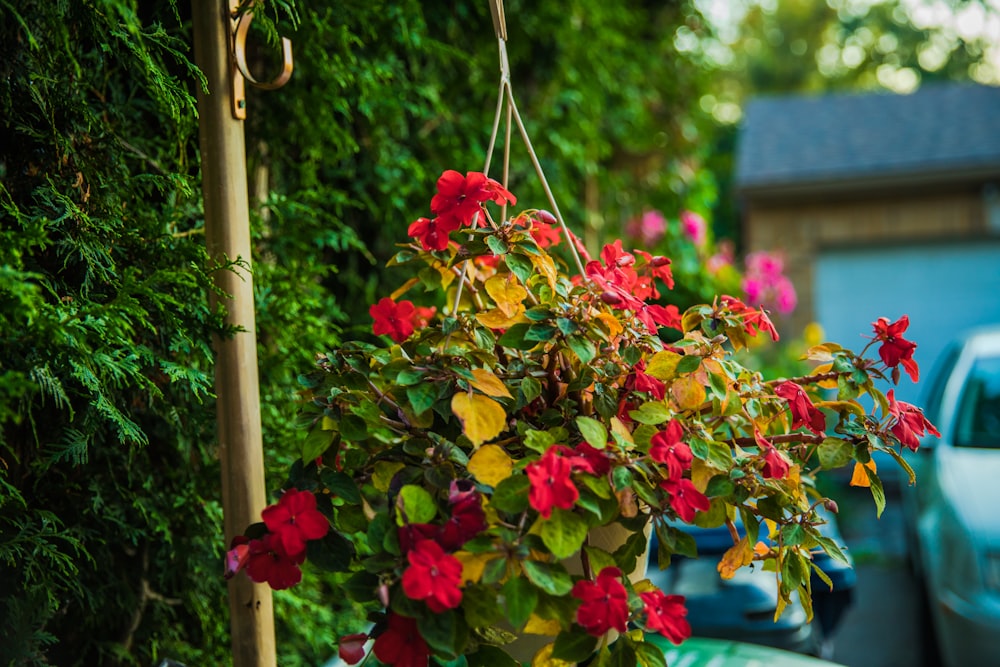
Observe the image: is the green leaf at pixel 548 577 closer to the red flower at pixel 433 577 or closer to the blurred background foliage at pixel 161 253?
the red flower at pixel 433 577

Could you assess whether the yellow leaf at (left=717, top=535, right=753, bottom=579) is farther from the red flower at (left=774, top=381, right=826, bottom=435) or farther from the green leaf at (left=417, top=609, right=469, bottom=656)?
the green leaf at (left=417, top=609, right=469, bottom=656)

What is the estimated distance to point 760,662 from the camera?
132cm

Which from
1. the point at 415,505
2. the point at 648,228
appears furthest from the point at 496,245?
the point at 648,228

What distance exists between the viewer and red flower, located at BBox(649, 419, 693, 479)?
95cm

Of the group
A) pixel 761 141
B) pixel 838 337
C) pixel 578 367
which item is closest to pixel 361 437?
pixel 578 367

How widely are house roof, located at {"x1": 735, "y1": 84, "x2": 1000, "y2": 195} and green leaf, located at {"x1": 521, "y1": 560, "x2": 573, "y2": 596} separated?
9.10 m

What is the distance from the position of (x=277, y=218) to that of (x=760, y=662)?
1.26m

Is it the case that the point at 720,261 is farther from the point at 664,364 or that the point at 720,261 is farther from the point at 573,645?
the point at 573,645

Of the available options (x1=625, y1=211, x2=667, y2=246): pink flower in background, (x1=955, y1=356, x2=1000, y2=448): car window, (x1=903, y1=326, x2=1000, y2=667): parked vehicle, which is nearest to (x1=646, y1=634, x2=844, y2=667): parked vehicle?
(x1=903, y1=326, x2=1000, y2=667): parked vehicle

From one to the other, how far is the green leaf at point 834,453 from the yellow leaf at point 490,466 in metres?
0.45

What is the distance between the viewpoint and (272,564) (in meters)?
0.94

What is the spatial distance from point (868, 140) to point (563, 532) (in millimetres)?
10793

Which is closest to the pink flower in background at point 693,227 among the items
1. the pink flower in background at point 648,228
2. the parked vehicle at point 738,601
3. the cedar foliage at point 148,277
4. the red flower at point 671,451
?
the pink flower in background at point 648,228

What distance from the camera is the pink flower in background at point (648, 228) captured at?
4.27m
